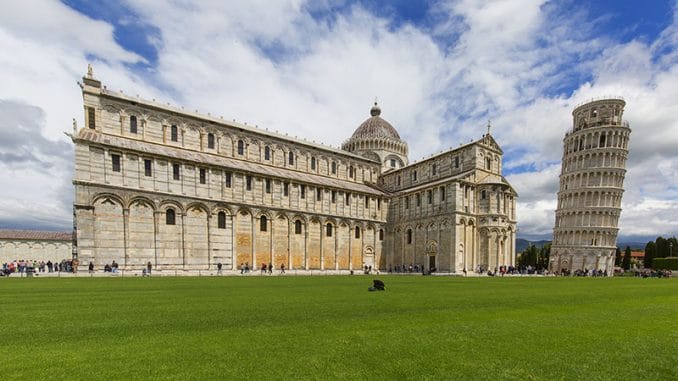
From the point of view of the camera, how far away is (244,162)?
38562mm

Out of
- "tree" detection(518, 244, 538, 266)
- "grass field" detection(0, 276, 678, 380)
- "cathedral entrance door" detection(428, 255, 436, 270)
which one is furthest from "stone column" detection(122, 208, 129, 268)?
"tree" detection(518, 244, 538, 266)

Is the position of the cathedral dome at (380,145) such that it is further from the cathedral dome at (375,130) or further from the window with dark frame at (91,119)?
the window with dark frame at (91,119)

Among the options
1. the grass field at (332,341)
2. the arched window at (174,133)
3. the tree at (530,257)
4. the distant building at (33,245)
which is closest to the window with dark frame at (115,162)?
the arched window at (174,133)

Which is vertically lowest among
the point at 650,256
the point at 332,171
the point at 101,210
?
the point at 650,256

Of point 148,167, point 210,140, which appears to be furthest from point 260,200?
point 148,167

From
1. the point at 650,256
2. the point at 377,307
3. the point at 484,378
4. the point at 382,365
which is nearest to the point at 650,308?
the point at 377,307

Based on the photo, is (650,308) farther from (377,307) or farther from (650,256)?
(650,256)

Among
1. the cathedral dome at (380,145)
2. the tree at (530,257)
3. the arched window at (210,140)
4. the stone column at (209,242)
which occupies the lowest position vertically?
the tree at (530,257)

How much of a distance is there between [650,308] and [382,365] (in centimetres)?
1089

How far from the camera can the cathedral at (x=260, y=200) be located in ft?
90.5

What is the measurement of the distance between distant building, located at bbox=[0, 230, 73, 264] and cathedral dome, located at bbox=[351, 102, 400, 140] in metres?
59.3

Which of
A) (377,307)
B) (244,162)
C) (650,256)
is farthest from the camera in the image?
(650,256)

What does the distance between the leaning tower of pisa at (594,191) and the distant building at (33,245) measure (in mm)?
90872

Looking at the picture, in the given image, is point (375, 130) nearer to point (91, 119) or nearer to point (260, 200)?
point (260, 200)
